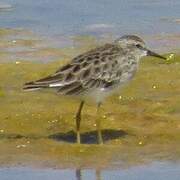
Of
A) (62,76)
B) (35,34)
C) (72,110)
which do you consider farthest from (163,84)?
(35,34)

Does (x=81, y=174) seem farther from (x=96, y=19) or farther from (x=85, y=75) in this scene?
(x=96, y=19)

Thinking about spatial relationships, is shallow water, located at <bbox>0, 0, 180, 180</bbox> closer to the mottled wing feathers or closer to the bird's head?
the mottled wing feathers

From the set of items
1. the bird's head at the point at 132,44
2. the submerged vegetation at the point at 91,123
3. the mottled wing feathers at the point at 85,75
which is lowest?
the submerged vegetation at the point at 91,123

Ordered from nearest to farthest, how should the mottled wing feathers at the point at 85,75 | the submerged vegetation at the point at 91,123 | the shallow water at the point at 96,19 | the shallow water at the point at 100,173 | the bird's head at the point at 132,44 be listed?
the shallow water at the point at 100,173 → the submerged vegetation at the point at 91,123 → the mottled wing feathers at the point at 85,75 → the bird's head at the point at 132,44 → the shallow water at the point at 96,19

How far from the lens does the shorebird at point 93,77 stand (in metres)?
10.2

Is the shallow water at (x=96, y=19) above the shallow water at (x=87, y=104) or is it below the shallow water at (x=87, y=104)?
above

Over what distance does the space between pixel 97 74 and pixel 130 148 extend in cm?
88

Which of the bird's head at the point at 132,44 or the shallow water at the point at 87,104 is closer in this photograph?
the shallow water at the point at 87,104

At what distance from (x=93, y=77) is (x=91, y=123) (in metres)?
0.84

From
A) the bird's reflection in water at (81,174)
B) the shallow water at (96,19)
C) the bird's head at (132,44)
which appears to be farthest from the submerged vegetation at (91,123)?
the shallow water at (96,19)

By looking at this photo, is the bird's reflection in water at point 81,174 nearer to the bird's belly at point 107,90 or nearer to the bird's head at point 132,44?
the bird's belly at point 107,90

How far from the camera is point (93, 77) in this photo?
10.3 m

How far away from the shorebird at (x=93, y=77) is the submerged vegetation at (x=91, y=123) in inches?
10.3

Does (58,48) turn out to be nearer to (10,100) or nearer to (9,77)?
(9,77)
